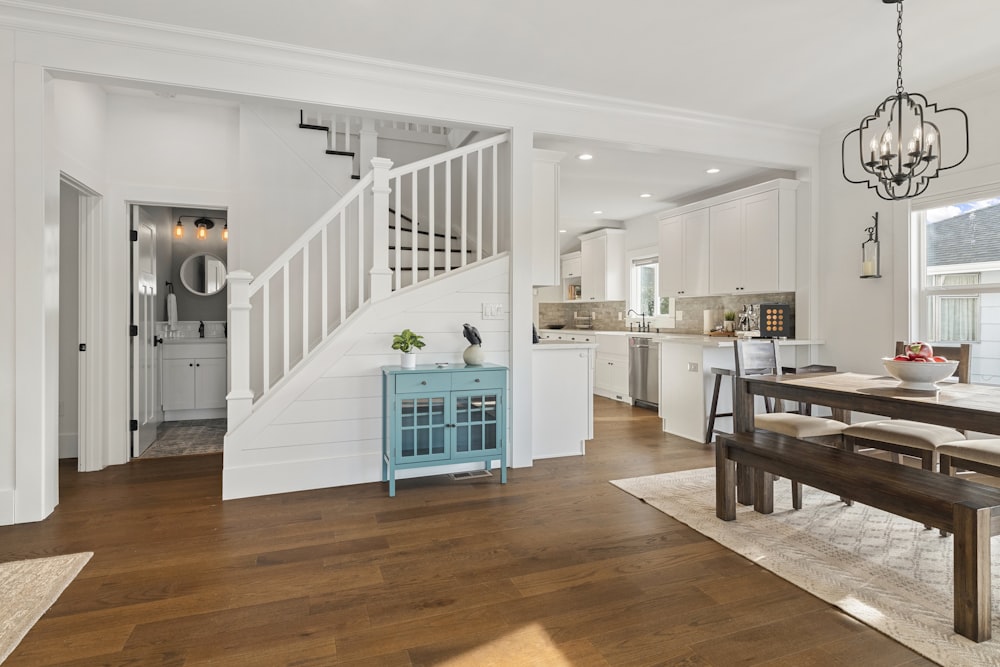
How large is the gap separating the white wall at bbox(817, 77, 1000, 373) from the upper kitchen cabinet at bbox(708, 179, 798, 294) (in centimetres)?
28

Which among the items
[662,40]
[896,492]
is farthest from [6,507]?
[662,40]

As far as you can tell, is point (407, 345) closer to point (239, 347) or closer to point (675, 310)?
point (239, 347)

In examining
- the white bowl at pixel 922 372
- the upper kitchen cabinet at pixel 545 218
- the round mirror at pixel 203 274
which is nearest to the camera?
the white bowl at pixel 922 372

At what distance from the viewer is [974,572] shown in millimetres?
1794

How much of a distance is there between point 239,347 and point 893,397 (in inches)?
139

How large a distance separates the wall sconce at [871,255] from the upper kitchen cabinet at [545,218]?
262 centimetres

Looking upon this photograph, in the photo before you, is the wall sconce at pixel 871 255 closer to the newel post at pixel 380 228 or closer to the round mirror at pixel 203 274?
the newel post at pixel 380 228

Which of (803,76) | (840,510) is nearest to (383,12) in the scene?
(803,76)

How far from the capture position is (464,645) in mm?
1822

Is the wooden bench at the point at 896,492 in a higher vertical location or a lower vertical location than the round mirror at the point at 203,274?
lower

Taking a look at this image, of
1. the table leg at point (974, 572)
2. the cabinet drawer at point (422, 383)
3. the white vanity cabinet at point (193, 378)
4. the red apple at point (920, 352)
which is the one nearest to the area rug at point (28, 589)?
the cabinet drawer at point (422, 383)

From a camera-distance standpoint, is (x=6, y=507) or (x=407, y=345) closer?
(x=6, y=507)

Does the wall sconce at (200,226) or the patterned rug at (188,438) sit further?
the wall sconce at (200,226)

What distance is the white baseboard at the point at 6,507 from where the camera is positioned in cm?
286
